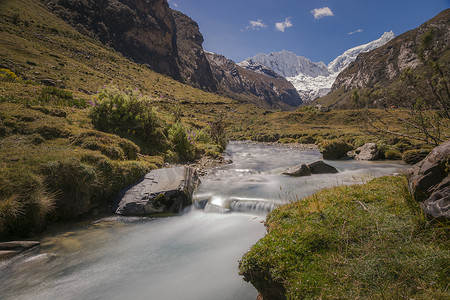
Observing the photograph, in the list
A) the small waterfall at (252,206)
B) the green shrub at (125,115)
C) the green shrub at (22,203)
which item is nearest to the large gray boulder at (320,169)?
the small waterfall at (252,206)

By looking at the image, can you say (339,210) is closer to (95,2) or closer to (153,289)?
(153,289)

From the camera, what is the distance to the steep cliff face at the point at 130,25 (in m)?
126

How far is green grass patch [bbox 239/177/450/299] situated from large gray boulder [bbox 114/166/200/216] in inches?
200

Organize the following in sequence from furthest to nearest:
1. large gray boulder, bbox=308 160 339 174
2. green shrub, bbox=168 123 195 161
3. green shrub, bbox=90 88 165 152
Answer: green shrub, bbox=168 123 195 161 < large gray boulder, bbox=308 160 339 174 < green shrub, bbox=90 88 165 152

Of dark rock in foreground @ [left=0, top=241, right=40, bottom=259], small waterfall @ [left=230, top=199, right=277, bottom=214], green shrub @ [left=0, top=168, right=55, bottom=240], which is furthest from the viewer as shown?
small waterfall @ [left=230, top=199, right=277, bottom=214]

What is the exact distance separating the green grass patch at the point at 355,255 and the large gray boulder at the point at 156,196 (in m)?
5.07

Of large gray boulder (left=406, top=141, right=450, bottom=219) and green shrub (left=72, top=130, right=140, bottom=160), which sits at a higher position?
green shrub (left=72, top=130, right=140, bottom=160)

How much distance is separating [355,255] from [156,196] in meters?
7.33

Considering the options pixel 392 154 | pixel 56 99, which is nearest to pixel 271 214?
pixel 56 99

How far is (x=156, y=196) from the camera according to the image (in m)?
8.79

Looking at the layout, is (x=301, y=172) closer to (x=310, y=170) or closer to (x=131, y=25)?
(x=310, y=170)

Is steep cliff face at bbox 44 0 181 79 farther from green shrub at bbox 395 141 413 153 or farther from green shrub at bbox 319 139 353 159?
green shrub at bbox 395 141 413 153

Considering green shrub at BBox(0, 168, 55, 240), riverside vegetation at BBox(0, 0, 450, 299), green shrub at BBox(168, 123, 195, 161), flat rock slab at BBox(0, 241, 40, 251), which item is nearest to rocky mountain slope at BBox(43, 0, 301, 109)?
green shrub at BBox(168, 123, 195, 161)

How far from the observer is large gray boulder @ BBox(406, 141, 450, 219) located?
12.4 feet
